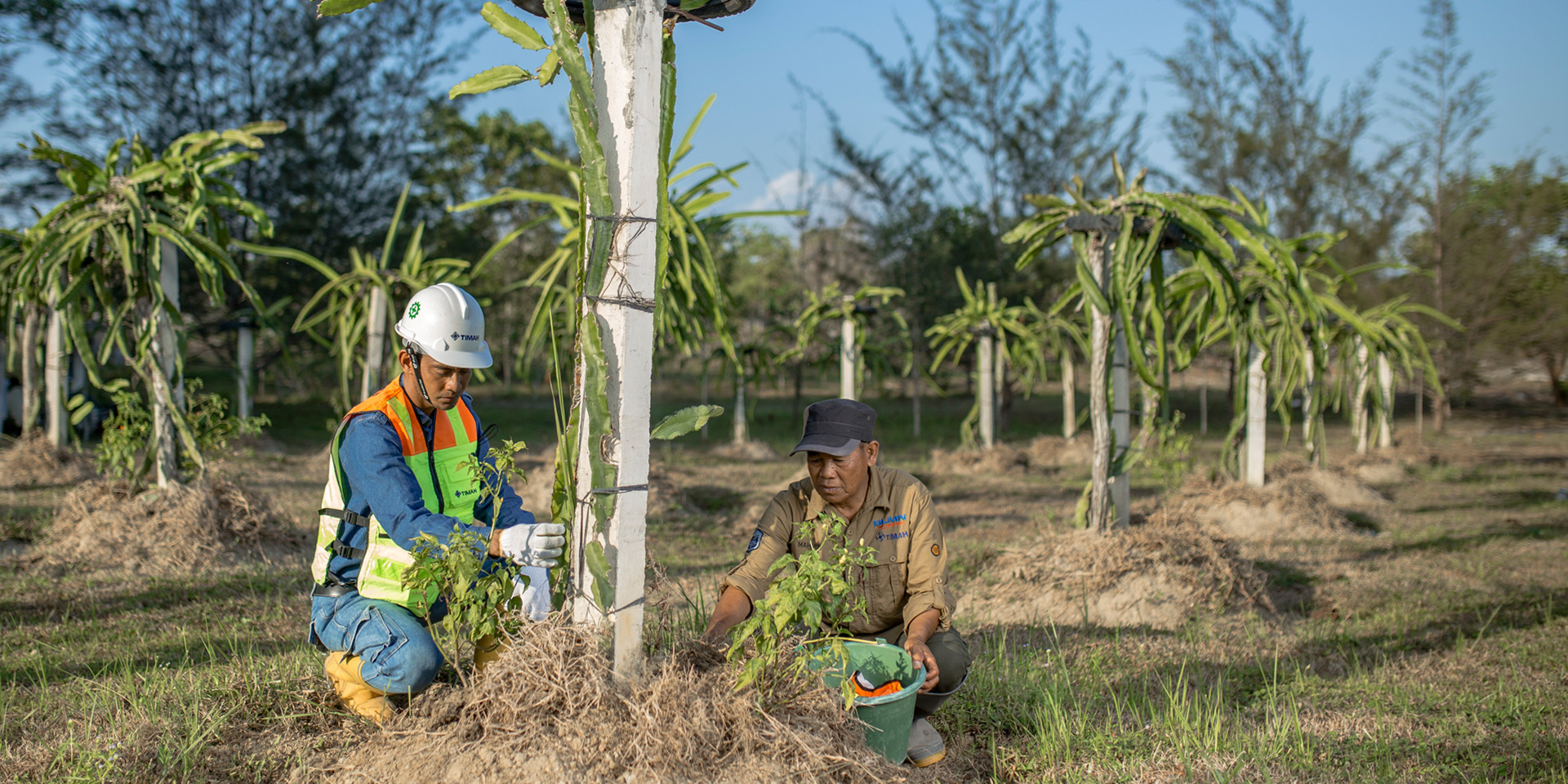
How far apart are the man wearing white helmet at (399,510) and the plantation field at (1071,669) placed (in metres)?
0.26

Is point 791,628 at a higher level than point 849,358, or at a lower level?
lower

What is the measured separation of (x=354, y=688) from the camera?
107 inches

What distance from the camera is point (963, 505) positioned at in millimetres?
9250

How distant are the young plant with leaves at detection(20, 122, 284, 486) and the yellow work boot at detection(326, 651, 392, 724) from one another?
3434 mm

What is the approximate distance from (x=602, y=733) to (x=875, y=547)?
1.13 m

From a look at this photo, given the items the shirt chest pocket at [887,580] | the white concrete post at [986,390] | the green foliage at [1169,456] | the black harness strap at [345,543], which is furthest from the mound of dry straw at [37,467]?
the white concrete post at [986,390]

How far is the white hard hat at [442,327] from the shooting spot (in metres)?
2.71

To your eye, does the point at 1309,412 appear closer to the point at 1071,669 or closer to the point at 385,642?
the point at 1071,669

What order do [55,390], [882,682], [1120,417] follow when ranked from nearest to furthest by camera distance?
[882,682] → [1120,417] → [55,390]

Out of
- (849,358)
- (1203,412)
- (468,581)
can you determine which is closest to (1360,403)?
(1203,412)

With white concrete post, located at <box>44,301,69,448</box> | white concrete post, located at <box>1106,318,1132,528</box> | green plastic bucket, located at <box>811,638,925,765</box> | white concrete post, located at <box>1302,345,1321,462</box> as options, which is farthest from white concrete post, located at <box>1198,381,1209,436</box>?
white concrete post, located at <box>44,301,69,448</box>

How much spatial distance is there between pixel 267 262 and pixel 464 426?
18.7 m

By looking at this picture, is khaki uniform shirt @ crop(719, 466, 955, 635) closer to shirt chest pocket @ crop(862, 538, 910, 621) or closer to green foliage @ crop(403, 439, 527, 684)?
shirt chest pocket @ crop(862, 538, 910, 621)

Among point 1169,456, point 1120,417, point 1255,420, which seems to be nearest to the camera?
point 1120,417
